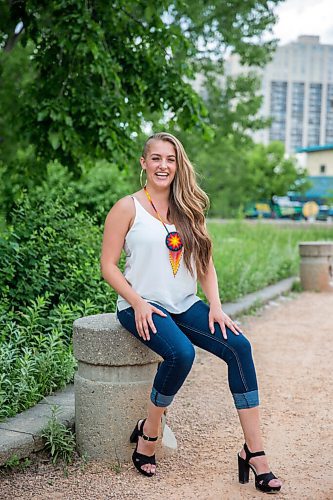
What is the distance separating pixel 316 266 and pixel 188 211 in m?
7.54

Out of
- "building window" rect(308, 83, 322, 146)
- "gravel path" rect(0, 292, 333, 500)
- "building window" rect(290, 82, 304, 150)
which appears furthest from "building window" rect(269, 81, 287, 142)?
"gravel path" rect(0, 292, 333, 500)

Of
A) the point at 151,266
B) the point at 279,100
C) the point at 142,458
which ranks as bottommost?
the point at 142,458

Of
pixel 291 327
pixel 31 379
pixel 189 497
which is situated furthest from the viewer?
pixel 291 327

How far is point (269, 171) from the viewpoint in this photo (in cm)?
4872

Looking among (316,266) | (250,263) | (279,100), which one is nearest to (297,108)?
(279,100)

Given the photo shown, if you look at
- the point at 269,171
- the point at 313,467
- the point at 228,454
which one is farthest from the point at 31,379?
the point at 269,171

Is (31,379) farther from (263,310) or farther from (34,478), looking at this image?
(263,310)

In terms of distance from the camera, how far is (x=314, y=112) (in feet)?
325

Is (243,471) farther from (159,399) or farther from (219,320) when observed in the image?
(219,320)

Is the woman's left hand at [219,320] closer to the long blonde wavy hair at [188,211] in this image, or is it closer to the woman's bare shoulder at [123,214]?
the long blonde wavy hair at [188,211]

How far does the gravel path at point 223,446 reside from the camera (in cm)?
345

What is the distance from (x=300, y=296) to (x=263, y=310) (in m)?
1.60

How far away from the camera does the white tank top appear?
3.59m

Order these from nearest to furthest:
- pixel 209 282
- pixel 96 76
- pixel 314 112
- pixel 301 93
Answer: pixel 209 282
pixel 96 76
pixel 301 93
pixel 314 112
